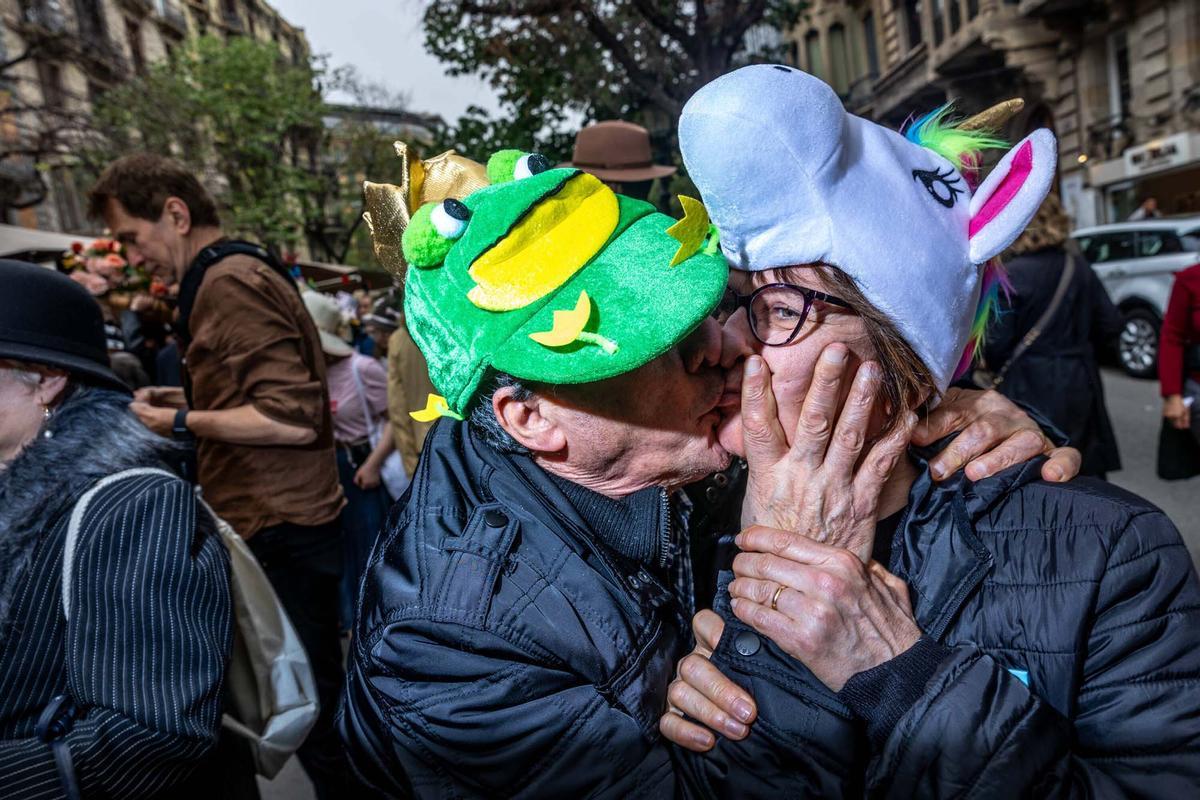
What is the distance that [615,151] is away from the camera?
3.95m

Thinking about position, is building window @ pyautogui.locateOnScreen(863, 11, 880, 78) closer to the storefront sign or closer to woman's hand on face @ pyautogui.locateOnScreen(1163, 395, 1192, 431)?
the storefront sign

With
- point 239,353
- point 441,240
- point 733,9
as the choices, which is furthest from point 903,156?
point 733,9

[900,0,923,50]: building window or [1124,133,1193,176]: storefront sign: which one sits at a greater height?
[900,0,923,50]: building window

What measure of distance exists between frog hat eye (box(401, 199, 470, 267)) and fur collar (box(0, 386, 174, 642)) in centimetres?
109

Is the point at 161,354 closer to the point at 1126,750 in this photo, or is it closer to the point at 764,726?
the point at 764,726

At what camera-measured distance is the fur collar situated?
1631 mm

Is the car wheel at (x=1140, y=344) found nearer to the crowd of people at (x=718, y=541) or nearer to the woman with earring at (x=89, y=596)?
the crowd of people at (x=718, y=541)

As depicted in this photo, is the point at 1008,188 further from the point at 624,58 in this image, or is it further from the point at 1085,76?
the point at 1085,76

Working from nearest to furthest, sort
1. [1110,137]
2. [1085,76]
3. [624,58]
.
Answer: [624,58]
[1110,137]
[1085,76]

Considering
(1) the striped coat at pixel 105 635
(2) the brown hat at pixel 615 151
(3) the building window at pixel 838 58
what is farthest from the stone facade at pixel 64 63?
(3) the building window at pixel 838 58

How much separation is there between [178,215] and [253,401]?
846 mm

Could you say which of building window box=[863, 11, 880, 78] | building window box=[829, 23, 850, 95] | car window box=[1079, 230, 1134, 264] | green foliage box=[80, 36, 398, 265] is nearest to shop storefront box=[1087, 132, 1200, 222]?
car window box=[1079, 230, 1134, 264]

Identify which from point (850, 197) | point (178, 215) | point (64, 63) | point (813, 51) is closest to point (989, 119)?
point (850, 197)

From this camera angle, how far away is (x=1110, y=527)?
1.18 metres
